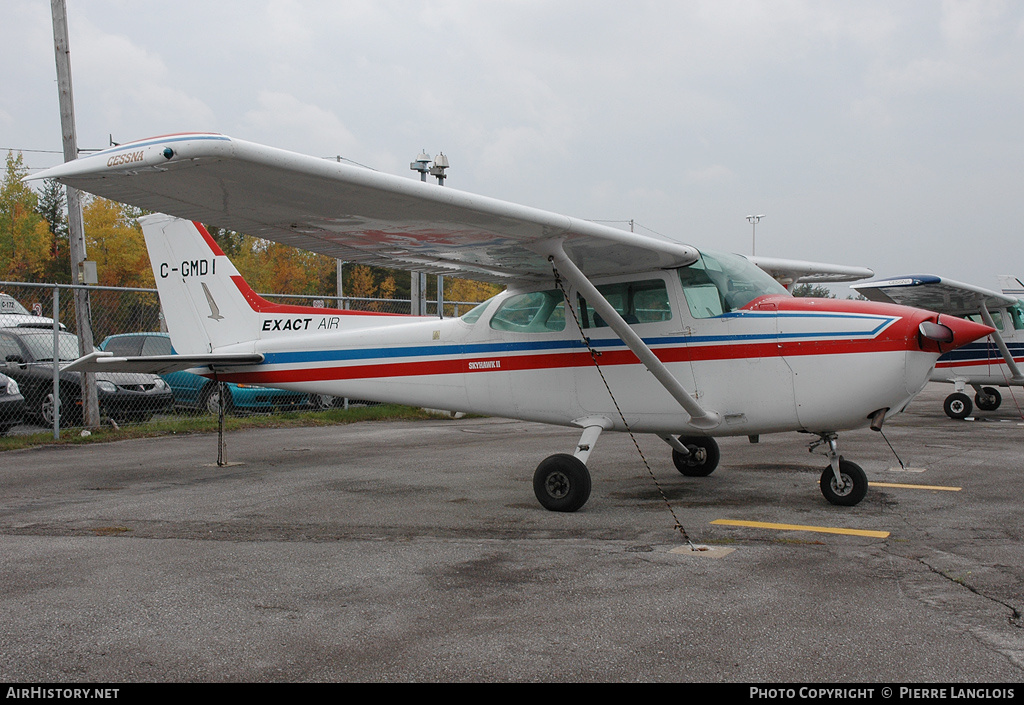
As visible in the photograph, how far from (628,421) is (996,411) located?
1426cm

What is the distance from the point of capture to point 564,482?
20.6 feet

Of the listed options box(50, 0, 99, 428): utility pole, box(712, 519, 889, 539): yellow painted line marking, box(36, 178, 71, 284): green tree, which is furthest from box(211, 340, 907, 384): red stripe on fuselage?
box(36, 178, 71, 284): green tree

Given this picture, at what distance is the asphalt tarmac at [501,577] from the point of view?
3.07 meters

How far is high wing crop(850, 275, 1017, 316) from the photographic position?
45.5 feet

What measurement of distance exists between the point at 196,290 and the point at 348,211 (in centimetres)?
487

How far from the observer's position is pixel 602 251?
6.36m

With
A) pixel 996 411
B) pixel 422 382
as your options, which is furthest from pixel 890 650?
pixel 996 411

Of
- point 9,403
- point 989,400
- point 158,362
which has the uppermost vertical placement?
point 158,362

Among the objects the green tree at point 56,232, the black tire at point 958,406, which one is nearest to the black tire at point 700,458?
the black tire at point 958,406

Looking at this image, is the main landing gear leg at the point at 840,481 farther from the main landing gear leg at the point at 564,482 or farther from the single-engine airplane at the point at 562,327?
the main landing gear leg at the point at 564,482

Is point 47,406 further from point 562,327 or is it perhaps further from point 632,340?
point 632,340

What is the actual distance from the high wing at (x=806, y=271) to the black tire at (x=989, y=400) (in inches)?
296

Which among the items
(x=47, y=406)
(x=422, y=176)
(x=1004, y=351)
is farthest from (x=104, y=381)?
(x=1004, y=351)

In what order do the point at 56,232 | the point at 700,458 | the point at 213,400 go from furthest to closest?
the point at 56,232 < the point at 213,400 < the point at 700,458
